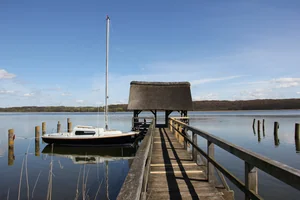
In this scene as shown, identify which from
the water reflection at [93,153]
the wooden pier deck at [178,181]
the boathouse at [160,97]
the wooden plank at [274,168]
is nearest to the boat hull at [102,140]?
the water reflection at [93,153]

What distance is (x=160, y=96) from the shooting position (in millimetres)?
26109

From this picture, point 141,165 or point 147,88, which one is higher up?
point 147,88

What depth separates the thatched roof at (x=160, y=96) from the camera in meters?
24.9

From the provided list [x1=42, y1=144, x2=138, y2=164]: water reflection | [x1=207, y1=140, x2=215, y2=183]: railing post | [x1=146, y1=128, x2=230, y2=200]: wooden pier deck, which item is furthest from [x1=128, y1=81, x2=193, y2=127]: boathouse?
[x1=207, y1=140, x2=215, y2=183]: railing post

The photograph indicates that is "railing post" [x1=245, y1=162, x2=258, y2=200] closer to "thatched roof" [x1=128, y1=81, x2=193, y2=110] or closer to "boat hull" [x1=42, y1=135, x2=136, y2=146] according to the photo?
"boat hull" [x1=42, y1=135, x2=136, y2=146]

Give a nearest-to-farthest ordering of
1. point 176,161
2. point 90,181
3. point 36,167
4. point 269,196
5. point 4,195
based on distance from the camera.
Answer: point 176,161 → point 269,196 → point 4,195 → point 90,181 → point 36,167

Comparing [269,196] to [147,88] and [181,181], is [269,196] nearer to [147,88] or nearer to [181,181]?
[181,181]

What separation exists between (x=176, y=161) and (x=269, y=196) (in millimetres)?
4181

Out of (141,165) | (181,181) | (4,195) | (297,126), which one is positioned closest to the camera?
(141,165)

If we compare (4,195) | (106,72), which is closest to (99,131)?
(106,72)

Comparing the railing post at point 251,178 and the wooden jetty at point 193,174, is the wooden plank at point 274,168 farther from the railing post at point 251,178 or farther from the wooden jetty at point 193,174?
the railing post at point 251,178

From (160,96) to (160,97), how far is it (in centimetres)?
16

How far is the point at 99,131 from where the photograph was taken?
19703 millimetres

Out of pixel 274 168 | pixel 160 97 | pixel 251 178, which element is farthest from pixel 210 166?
pixel 160 97
